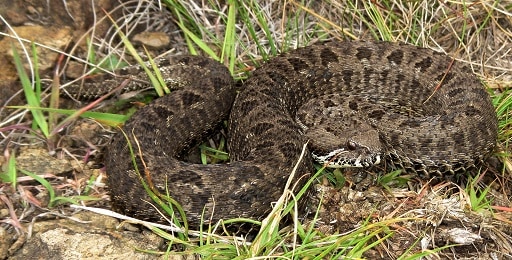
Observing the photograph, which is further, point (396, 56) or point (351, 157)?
point (396, 56)

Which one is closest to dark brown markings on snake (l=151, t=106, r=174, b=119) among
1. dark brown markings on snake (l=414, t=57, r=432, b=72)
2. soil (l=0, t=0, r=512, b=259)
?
soil (l=0, t=0, r=512, b=259)

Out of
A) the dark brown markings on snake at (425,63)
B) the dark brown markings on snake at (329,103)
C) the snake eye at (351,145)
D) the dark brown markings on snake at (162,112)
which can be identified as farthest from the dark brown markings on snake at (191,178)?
the dark brown markings on snake at (425,63)

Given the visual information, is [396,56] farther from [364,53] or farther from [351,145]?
[351,145]

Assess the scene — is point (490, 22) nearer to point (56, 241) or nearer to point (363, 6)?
point (363, 6)

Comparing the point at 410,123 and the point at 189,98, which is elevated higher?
the point at 189,98

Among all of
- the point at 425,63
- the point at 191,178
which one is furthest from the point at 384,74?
the point at 191,178
